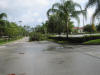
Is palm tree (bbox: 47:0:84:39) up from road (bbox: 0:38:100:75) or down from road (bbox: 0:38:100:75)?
up

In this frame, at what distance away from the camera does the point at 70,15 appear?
28.0 metres

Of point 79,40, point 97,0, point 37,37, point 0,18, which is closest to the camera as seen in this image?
point 97,0

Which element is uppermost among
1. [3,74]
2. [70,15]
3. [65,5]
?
[65,5]

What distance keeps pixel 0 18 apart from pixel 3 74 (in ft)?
119

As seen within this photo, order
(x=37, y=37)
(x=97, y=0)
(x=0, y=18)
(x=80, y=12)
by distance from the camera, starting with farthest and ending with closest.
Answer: (x=37, y=37) < (x=0, y=18) < (x=80, y=12) < (x=97, y=0)

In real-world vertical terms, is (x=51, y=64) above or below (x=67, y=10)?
below

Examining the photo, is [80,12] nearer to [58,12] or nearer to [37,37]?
[58,12]

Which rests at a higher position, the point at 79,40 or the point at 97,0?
the point at 97,0

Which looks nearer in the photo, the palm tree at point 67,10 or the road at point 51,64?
the road at point 51,64

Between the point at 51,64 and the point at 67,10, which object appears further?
the point at 67,10

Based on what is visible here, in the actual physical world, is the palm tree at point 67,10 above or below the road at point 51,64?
above

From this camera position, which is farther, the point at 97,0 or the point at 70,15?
the point at 70,15

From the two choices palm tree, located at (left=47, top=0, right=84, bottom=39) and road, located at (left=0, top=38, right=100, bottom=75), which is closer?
road, located at (left=0, top=38, right=100, bottom=75)

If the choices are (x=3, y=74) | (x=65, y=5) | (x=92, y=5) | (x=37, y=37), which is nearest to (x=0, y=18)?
Answer: (x=37, y=37)
